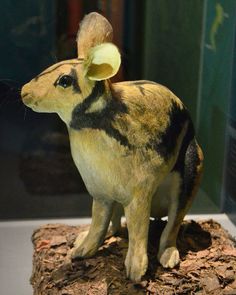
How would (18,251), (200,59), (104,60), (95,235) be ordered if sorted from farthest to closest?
(200,59)
(18,251)
(95,235)
(104,60)

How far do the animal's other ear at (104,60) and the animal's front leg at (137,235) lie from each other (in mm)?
251

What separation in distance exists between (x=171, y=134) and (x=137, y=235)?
211 mm

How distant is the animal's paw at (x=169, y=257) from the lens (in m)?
A: 1.20

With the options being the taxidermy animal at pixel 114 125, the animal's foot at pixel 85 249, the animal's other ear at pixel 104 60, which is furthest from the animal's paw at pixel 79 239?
the animal's other ear at pixel 104 60

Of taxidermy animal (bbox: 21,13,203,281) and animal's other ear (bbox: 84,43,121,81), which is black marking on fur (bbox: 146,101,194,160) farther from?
animal's other ear (bbox: 84,43,121,81)

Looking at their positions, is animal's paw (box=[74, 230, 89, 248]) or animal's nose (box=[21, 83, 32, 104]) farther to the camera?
animal's paw (box=[74, 230, 89, 248])

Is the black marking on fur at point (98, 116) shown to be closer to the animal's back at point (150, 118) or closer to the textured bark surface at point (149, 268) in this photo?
the animal's back at point (150, 118)

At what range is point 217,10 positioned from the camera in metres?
1.77

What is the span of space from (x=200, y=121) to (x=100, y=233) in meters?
0.75

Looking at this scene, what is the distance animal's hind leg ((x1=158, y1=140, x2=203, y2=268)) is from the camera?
122 centimetres

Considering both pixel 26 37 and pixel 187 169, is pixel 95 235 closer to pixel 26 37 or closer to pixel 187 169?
pixel 187 169

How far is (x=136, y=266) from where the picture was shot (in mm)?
1152

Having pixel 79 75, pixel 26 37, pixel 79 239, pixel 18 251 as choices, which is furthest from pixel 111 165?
pixel 26 37

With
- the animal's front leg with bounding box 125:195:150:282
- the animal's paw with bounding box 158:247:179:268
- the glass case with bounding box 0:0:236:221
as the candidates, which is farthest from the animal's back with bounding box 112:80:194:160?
the glass case with bounding box 0:0:236:221
